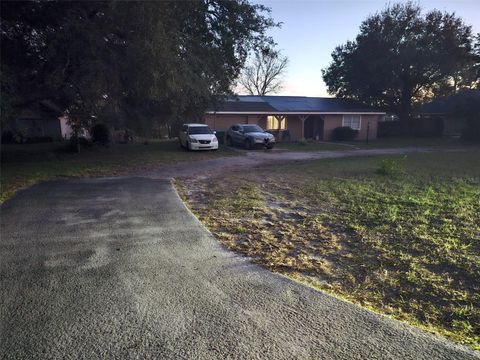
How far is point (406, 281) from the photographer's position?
4.15 meters

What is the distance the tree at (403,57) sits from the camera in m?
31.1

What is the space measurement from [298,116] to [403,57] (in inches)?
426

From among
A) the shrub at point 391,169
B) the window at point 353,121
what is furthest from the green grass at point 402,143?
the shrub at point 391,169

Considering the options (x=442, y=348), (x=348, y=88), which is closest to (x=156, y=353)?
(x=442, y=348)

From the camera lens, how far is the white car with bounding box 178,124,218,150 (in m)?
19.8

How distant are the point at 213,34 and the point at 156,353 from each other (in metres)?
15.6

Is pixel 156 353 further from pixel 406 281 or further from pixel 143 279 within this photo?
pixel 406 281

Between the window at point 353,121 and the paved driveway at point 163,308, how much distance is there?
92.3ft

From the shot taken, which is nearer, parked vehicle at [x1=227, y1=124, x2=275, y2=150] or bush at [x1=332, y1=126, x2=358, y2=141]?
parked vehicle at [x1=227, y1=124, x2=275, y2=150]

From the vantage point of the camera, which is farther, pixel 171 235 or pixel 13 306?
pixel 171 235

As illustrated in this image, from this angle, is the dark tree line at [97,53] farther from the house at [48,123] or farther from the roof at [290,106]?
the roof at [290,106]

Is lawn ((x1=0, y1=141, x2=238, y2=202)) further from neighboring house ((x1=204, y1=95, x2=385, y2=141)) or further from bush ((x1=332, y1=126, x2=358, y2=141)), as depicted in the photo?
bush ((x1=332, y1=126, x2=358, y2=141))

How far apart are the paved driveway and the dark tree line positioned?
640 cm

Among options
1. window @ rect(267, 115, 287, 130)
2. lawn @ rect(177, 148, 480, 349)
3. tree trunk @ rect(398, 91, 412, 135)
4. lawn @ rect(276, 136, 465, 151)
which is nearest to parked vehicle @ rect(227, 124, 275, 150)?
lawn @ rect(276, 136, 465, 151)
